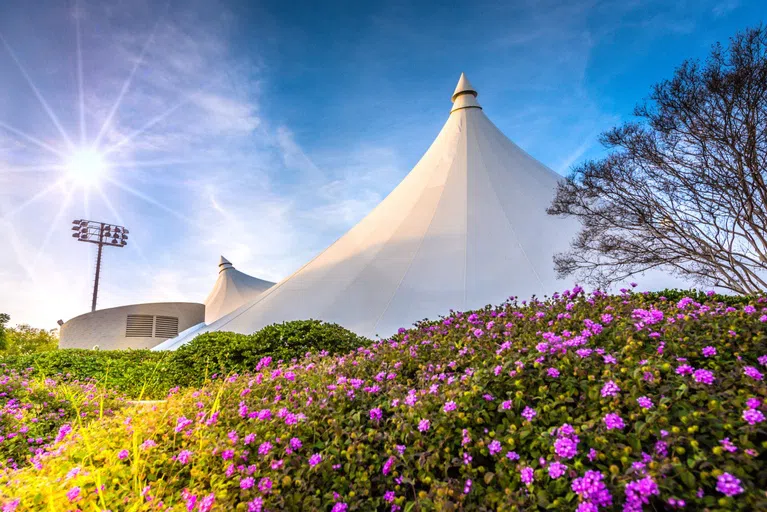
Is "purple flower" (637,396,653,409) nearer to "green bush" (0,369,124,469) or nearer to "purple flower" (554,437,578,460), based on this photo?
"purple flower" (554,437,578,460)

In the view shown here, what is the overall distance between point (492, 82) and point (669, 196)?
655cm

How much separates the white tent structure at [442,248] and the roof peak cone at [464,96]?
0.45 meters

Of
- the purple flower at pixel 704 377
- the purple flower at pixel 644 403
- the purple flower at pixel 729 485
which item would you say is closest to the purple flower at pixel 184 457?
the purple flower at pixel 644 403

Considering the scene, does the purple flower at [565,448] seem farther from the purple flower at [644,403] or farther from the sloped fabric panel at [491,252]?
the sloped fabric panel at [491,252]

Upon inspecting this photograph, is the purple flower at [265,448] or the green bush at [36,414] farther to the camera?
the green bush at [36,414]

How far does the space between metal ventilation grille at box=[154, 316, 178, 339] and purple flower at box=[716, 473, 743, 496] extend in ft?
54.7

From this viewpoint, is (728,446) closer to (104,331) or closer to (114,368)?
(114,368)

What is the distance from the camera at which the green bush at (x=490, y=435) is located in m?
1.35

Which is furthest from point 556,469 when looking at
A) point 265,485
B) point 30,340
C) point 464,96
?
point 30,340

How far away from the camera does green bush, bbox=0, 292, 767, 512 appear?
1354 millimetres

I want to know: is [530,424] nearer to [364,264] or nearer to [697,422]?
[697,422]

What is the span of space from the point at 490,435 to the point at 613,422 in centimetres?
46

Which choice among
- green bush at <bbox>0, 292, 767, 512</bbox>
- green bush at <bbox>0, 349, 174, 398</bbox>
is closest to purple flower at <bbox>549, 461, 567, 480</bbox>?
green bush at <bbox>0, 292, 767, 512</bbox>

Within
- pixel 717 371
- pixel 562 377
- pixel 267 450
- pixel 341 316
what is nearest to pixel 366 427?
pixel 267 450
